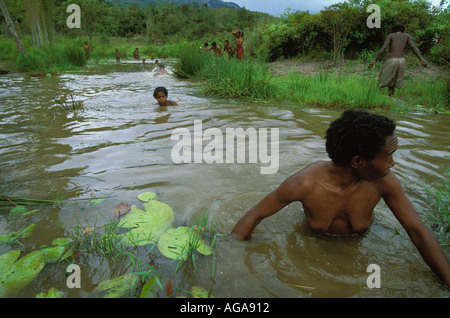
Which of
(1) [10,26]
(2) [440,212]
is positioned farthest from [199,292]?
(1) [10,26]

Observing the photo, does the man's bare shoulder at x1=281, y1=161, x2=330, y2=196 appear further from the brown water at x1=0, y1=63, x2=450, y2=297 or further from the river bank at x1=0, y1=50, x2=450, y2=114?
the river bank at x1=0, y1=50, x2=450, y2=114

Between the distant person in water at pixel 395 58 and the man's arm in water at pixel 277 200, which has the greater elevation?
the distant person in water at pixel 395 58

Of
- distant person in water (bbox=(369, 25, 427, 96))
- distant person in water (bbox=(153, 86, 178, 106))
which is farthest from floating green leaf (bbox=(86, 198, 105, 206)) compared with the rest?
distant person in water (bbox=(369, 25, 427, 96))

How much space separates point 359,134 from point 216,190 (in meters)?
1.30

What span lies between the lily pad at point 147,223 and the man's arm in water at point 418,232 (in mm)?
1380

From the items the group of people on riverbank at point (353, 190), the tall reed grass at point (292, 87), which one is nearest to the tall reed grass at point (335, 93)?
the tall reed grass at point (292, 87)

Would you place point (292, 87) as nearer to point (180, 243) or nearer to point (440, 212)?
point (440, 212)

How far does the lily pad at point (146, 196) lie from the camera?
213cm

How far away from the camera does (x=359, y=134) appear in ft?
4.57

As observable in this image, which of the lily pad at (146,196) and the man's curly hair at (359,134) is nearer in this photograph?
the man's curly hair at (359,134)

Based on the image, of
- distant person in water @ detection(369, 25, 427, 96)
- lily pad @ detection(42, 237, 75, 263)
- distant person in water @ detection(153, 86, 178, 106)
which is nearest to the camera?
lily pad @ detection(42, 237, 75, 263)

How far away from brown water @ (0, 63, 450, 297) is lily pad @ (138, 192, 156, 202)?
0.20ft

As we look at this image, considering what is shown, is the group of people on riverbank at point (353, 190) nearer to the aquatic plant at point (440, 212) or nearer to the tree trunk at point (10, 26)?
the aquatic plant at point (440, 212)

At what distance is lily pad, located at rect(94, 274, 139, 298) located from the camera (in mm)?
1281
